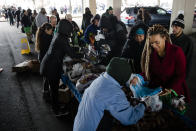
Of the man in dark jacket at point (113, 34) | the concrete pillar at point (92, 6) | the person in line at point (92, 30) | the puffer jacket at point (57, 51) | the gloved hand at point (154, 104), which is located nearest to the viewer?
the gloved hand at point (154, 104)

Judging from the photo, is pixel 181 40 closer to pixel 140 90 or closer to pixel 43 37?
pixel 140 90

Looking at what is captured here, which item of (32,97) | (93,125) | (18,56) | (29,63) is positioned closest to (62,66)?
(32,97)

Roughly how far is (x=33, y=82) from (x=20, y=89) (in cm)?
58

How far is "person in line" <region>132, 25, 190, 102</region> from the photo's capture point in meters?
2.54

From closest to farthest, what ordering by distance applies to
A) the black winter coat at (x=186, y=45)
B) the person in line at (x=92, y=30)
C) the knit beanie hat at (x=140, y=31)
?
the black winter coat at (x=186, y=45)
the knit beanie hat at (x=140, y=31)
the person in line at (x=92, y=30)

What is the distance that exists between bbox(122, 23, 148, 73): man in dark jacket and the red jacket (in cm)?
90

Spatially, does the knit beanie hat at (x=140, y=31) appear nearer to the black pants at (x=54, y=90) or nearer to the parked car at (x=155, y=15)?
the black pants at (x=54, y=90)

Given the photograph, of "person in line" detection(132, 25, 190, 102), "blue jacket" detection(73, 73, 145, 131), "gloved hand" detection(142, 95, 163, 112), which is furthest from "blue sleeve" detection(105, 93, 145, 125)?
"person in line" detection(132, 25, 190, 102)

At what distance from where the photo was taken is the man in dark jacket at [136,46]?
369 centimetres

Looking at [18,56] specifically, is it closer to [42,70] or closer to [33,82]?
[33,82]

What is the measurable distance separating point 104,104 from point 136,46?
7.42 ft

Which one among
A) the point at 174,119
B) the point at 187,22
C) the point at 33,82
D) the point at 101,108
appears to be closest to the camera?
the point at 101,108

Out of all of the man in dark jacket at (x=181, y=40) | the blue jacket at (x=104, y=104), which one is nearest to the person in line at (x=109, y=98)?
the blue jacket at (x=104, y=104)

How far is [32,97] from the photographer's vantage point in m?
5.41
